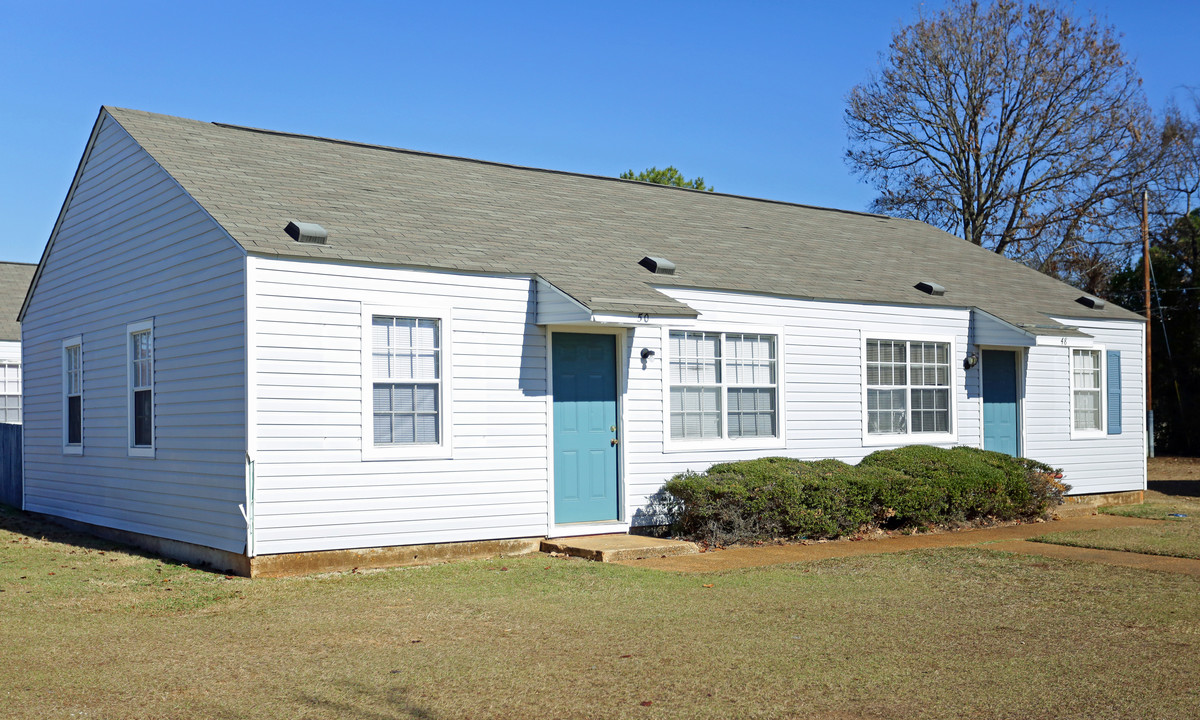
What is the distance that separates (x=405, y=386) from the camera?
10.9 m

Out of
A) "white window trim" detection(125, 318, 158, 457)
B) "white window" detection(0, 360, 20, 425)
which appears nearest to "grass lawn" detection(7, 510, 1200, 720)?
"white window trim" detection(125, 318, 158, 457)

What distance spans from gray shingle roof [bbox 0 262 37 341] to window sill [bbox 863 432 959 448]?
17.8 metres

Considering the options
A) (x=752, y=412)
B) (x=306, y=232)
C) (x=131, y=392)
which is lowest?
(x=752, y=412)

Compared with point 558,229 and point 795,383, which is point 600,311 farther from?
point 795,383

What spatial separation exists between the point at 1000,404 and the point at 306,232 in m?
11.2

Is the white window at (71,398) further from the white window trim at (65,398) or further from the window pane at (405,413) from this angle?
the window pane at (405,413)

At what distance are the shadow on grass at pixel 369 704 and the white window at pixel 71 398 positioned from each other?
9854 millimetres

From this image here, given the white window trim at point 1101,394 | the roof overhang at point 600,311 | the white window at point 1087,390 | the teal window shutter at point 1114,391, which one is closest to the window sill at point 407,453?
the roof overhang at point 600,311

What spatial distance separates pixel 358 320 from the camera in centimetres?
1055

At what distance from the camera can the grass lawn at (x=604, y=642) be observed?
5668 millimetres

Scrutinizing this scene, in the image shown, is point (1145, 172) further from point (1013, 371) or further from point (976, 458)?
point (976, 458)

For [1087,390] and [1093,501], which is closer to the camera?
[1093,501]

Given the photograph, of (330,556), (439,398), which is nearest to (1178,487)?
(439,398)

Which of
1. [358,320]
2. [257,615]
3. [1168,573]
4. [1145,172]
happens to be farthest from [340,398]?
[1145,172]
